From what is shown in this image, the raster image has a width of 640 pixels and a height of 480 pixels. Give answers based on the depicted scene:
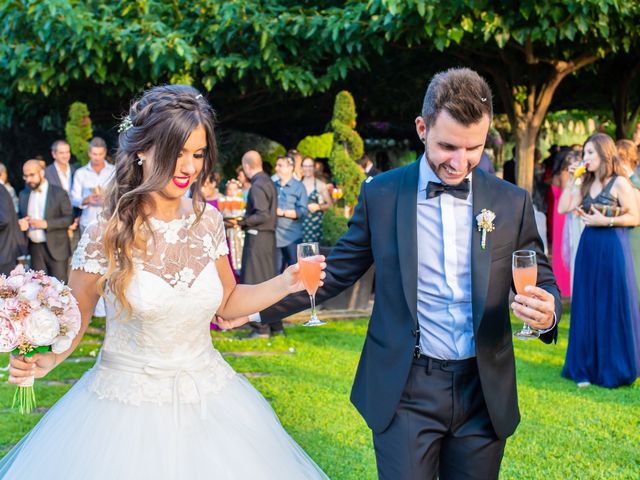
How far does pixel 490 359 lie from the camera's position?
10.0ft

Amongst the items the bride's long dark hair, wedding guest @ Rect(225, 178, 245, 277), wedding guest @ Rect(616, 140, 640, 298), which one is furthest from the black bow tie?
wedding guest @ Rect(225, 178, 245, 277)

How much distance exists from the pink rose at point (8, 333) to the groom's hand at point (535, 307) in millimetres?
1801

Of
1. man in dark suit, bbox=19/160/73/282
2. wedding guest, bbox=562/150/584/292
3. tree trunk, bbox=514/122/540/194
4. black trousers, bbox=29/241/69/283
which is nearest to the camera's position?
wedding guest, bbox=562/150/584/292

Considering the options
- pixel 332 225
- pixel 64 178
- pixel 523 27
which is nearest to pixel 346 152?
pixel 332 225

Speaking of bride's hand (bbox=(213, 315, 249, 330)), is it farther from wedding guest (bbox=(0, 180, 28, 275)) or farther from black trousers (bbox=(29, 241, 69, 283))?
black trousers (bbox=(29, 241, 69, 283))

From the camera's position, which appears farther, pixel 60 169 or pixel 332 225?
Answer: pixel 332 225

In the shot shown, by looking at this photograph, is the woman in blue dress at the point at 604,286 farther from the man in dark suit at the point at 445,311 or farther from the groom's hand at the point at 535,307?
the groom's hand at the point at 535,307

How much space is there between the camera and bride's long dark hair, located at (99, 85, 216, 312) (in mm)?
3269

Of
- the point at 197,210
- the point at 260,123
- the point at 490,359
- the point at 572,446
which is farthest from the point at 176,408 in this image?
the point at 260,123

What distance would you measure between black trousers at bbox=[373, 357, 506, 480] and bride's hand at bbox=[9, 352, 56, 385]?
4.43 ft

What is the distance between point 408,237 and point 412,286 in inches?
7.8

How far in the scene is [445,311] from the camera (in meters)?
3.08

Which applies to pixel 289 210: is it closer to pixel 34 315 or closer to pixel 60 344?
pixel 60 344

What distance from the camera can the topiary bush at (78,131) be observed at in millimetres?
12141
